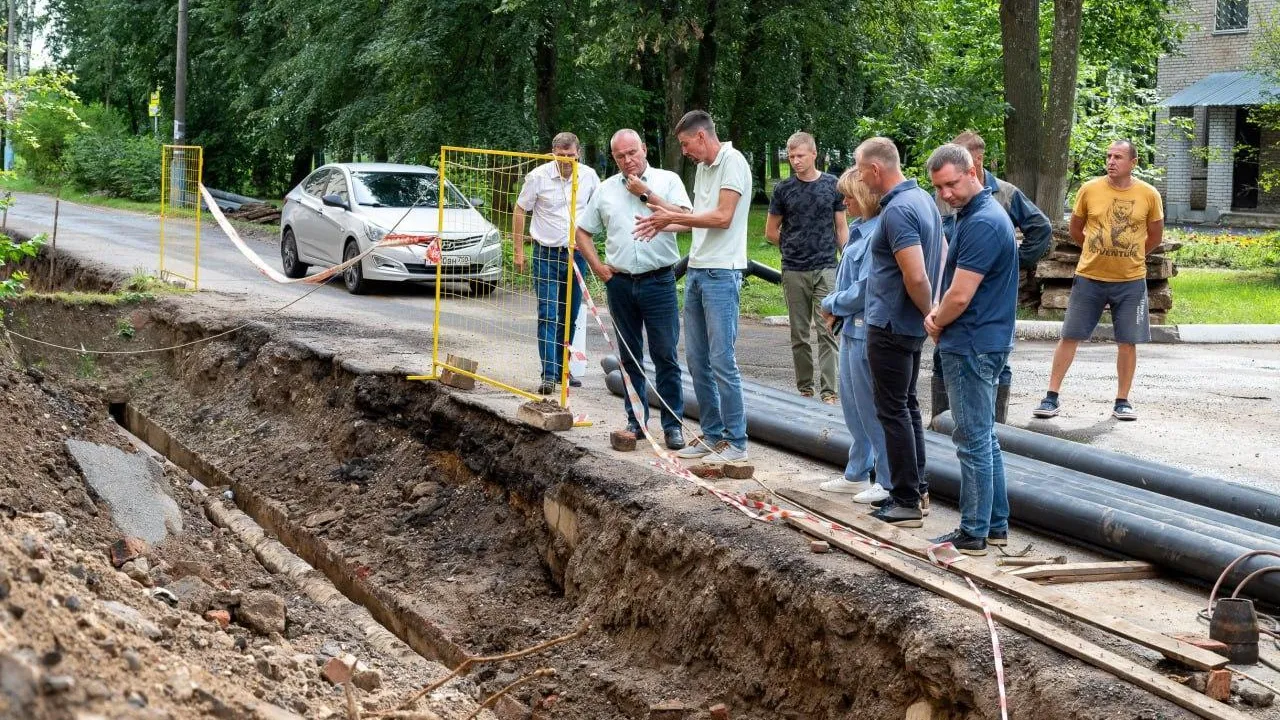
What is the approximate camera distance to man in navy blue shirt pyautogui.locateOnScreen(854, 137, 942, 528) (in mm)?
5969

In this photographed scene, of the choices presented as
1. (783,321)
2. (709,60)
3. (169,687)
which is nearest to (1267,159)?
(709,60)

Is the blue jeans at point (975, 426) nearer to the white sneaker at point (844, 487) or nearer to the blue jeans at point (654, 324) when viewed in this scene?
the white sneaker at point (844, 487)

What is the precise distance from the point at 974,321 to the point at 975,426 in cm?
47

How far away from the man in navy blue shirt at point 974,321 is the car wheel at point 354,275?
11883mm

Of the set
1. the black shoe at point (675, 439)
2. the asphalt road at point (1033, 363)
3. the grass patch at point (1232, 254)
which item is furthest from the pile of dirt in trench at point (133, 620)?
the grass patch at point (1232, 254)

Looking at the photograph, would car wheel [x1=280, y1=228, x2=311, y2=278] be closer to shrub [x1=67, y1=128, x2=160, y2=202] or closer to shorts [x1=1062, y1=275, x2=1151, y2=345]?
shorts [x1=1062, y1=275, x2=1151, y2=345]

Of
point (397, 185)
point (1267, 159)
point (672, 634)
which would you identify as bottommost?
point (672, 634)

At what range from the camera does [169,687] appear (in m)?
3.69

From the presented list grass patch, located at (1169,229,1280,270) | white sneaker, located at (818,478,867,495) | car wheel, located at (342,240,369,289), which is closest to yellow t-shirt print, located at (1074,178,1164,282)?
white sneaker, located at (818,478,867,495)

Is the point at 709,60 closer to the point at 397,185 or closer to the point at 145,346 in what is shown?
the point at 397,185

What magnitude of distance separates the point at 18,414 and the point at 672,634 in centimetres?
504

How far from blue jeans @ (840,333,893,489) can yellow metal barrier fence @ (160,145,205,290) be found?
34.1ft

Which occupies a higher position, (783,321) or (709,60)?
(709,60)

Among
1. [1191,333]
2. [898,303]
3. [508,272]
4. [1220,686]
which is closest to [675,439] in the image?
[898,303]
